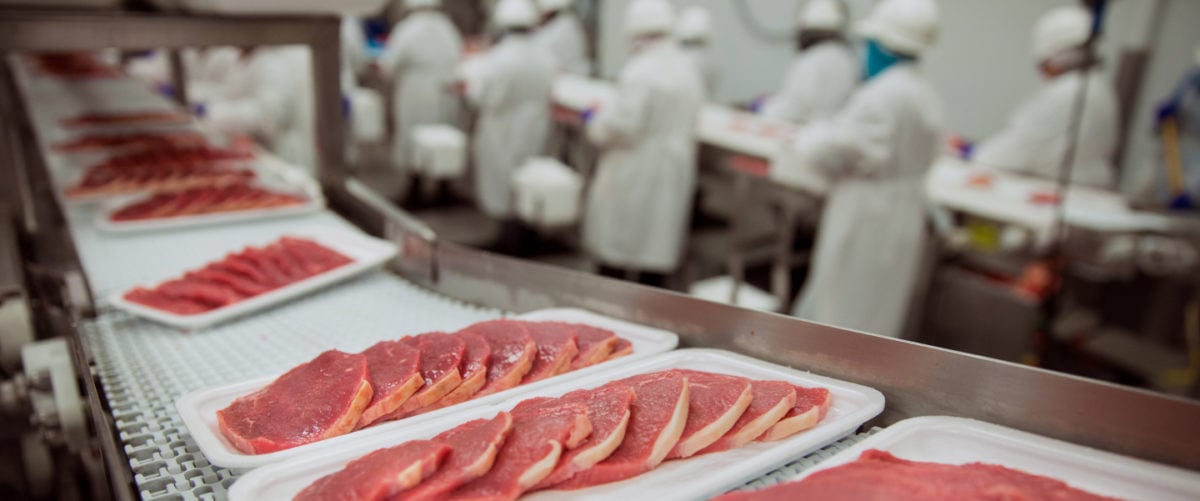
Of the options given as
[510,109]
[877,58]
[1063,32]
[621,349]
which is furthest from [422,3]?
[621,349]

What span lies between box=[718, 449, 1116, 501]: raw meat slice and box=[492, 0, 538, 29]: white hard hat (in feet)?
19.1

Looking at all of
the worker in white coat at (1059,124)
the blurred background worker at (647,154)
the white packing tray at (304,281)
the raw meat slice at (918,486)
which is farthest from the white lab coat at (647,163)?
the raw meat slice at (918,486)

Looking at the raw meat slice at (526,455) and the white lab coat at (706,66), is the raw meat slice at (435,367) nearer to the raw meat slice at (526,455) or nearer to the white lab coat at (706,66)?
the raw meat slice at (526,455)

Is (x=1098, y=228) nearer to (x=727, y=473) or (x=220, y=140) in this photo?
(x=727, y=473)

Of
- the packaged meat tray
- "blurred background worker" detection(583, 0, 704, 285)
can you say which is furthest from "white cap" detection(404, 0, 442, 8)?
the packaged meat tray

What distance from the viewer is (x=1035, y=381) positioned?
1.08 metres

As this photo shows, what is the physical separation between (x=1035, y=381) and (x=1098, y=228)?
2.95m

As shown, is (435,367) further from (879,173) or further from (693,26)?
(693,26)

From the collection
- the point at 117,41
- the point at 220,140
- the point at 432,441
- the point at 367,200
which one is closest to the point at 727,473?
the point at 432,441

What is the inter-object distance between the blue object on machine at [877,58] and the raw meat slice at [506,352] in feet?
10.4

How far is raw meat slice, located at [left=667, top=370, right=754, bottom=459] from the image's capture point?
1066 mm

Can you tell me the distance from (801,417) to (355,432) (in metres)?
0.64

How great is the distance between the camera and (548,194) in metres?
5.91

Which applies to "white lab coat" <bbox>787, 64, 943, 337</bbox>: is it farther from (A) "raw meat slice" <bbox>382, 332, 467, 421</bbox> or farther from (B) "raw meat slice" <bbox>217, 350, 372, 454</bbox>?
(B) "raw meat slice" <bbox>217, 350, 372, 454</bbox>
